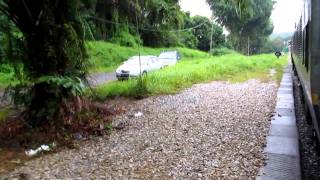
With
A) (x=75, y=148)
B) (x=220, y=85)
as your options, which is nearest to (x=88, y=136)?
(x=75, y=148)

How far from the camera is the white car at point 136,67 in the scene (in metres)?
18.6

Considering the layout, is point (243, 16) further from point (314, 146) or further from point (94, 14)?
point (94, 14)

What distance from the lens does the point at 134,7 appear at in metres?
9.56

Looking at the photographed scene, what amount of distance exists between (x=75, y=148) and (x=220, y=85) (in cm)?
872

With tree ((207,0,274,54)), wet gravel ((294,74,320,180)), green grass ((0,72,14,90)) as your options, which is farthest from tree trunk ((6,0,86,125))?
tree ((207,0,274,54))

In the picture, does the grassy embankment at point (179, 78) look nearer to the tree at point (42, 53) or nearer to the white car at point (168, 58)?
the tree at point (42, 53)

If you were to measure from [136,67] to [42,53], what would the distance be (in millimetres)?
12493

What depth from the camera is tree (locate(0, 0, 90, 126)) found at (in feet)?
23.1

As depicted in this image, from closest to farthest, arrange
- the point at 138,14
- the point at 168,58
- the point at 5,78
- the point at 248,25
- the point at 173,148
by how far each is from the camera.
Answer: the point at 173,148
the point at 138,14
the point at 5,78
the point at 168,58
the point at 248,25

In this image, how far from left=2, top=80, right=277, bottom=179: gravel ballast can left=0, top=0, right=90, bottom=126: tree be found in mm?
1162

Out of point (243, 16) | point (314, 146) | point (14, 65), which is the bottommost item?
point (314, 146)

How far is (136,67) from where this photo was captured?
19.5 m

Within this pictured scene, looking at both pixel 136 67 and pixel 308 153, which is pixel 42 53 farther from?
pixel 136 67

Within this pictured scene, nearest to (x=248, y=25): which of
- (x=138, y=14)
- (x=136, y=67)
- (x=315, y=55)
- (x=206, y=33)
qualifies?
(x=206, y=33)
